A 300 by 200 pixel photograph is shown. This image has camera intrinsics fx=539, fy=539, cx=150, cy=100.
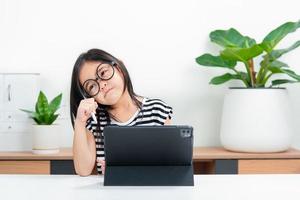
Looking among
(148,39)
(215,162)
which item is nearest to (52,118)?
(148,39)

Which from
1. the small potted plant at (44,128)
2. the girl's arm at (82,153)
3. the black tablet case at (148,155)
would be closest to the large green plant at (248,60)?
the small potted plant at (44,128)

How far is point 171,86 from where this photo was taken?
3.42 metres

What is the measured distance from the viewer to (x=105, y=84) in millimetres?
2094

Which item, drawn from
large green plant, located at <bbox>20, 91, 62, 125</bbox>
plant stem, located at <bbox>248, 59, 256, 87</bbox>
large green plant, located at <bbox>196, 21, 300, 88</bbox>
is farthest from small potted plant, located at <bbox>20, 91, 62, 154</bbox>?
plant stem, located at <bbox>248, 59, 256, 87</bbox>

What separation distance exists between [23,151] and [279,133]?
1.50m

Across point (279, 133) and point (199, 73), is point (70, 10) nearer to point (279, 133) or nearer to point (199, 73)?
point (199, 73)

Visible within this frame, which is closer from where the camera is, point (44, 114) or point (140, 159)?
point (140, 159)

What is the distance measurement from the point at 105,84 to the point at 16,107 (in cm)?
127

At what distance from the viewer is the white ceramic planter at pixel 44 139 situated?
302 centimetres

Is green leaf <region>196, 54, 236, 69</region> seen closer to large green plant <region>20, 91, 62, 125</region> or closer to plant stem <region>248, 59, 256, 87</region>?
plant stem <region>248, 59, 256, 87</region>

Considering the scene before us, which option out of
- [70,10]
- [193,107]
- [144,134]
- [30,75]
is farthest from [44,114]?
[144,134]

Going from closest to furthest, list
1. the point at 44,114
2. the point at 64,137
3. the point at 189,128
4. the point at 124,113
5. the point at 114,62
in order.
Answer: the point at 189,128
the point at 114,62
the point at 124,113
the point at 44,114
the point at 64,137

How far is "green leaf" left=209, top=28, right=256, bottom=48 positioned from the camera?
3.20 m

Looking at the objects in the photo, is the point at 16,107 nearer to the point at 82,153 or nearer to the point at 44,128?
the point at 44,128
